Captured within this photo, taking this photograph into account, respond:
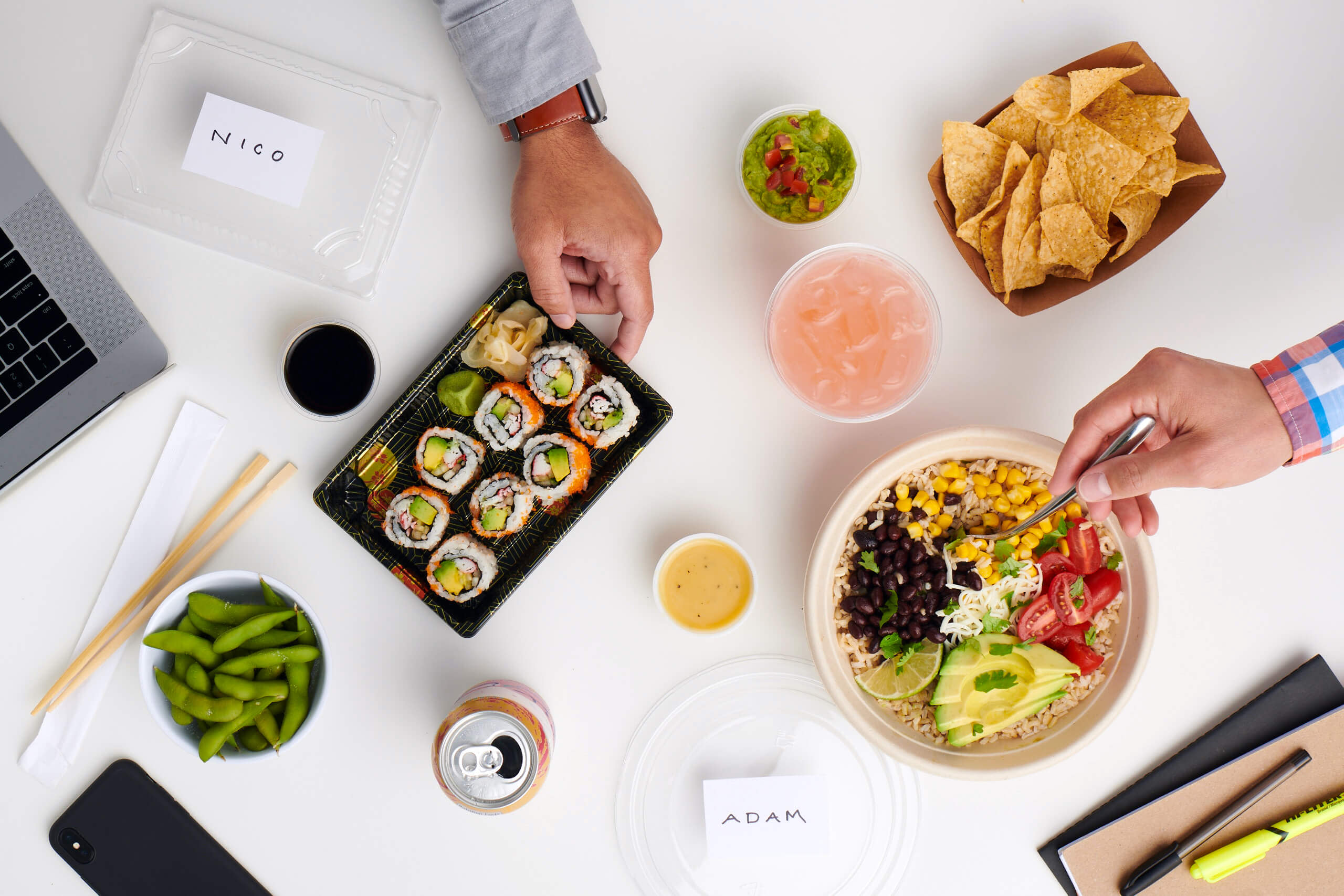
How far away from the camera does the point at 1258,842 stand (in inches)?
64.3

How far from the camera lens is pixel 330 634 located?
1660mm

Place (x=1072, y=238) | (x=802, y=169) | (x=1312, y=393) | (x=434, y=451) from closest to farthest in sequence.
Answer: (x=1312, y=393), (x=1072, y=238), (x=802, y=169), (x=434, y=451)

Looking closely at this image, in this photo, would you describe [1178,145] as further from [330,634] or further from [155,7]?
[155,7]

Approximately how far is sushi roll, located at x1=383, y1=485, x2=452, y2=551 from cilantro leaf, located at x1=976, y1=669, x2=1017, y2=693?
3.65 feet

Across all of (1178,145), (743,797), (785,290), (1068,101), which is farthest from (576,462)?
(1178,145)

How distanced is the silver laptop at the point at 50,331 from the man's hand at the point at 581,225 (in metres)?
0.81

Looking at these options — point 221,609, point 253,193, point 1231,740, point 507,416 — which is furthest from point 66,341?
point 1231,740

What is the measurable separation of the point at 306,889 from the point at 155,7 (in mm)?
1862

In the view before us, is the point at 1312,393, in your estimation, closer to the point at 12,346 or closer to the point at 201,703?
the point at 201,703

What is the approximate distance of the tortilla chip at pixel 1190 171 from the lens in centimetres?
138

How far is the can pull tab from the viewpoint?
4.81ft

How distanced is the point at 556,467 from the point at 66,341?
954 mm

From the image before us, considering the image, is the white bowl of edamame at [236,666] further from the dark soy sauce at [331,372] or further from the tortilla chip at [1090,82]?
the tortilla chip at [1090,82]

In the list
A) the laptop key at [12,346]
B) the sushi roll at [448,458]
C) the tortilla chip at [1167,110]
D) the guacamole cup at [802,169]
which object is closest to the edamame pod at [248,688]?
the sushi roll at [448,458]
